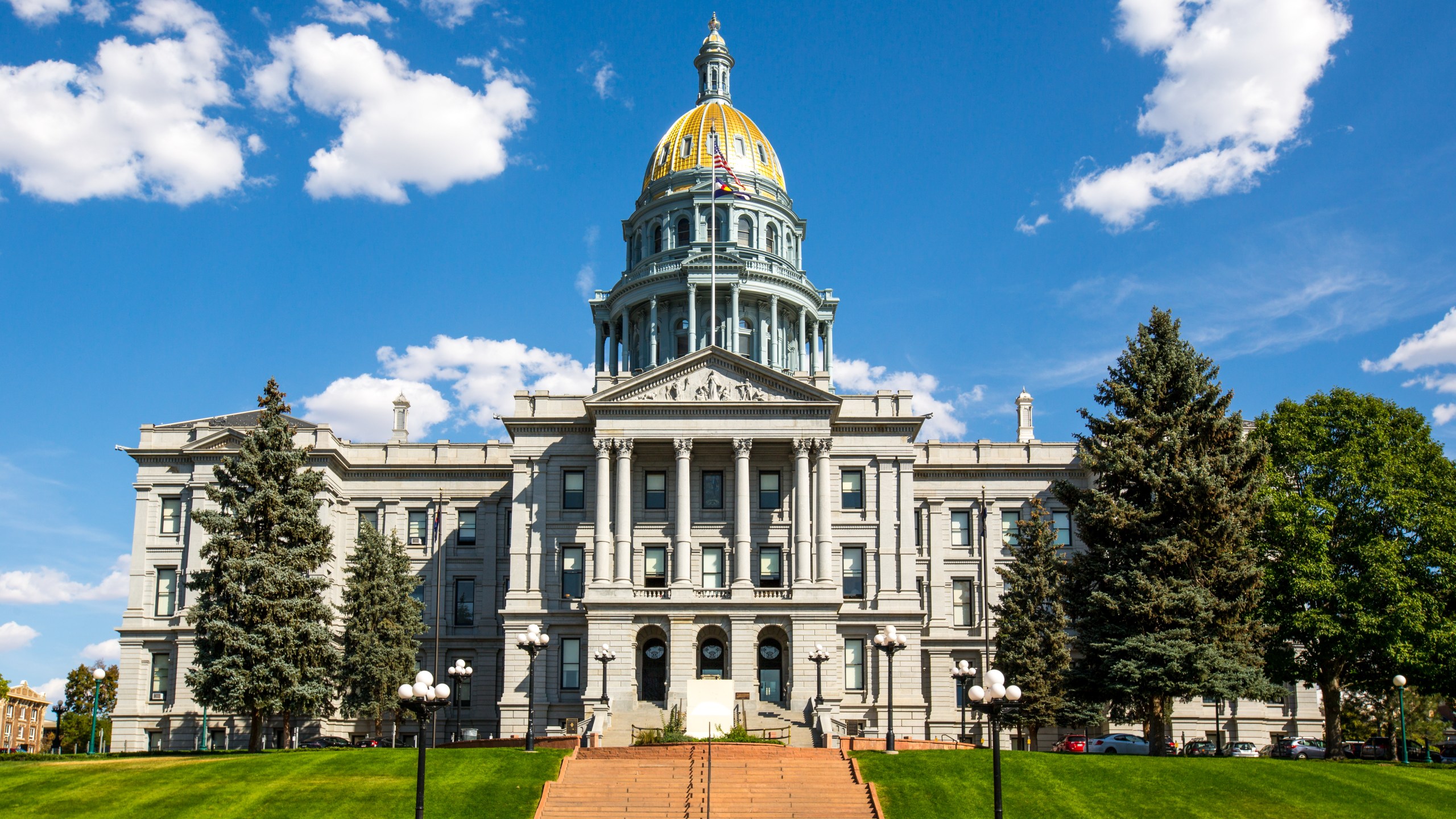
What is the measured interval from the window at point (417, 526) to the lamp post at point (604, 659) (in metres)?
15.5

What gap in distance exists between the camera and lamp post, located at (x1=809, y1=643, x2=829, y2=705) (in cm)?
4938

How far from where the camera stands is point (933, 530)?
64.4 m

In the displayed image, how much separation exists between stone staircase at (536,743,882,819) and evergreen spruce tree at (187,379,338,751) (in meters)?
11.0

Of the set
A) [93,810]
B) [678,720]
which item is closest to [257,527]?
[93,810]

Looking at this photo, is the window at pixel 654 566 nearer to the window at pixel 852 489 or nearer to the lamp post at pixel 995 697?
the window at pixel 852 489

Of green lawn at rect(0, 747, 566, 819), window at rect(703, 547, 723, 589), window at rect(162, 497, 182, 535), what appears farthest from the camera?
window at rect(162, 497, 182, 535)

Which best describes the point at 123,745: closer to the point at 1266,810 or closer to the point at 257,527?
the point at 257,527

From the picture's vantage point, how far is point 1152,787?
35344 mm

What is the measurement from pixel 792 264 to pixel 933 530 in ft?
81.2

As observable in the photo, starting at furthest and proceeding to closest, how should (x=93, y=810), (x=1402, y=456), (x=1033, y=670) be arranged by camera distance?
(x=1033, y=670), (x=1402, y=456), (x=93, y=810)

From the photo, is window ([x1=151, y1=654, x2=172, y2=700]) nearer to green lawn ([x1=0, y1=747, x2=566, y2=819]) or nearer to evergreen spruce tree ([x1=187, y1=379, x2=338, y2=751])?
evergreen spruce tree ([x1=187, y1=379, x2=338, y2=751])

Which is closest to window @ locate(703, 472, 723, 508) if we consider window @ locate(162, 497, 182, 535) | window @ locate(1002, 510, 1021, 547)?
window @ locate(1002, 510, 1021, 547)

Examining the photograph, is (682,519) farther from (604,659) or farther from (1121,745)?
(1121,745)

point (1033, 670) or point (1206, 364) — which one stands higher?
point (1206, 364)
